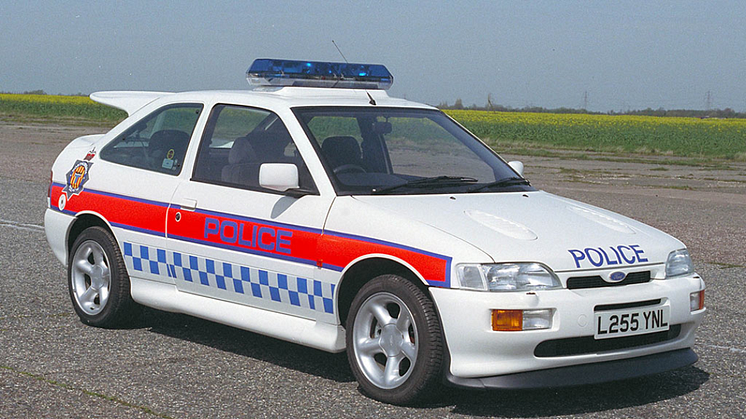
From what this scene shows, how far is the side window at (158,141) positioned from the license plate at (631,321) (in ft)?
9.03

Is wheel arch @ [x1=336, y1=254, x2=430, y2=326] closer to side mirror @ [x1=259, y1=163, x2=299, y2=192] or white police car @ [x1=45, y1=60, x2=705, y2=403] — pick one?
white police car @ [x1=45, y1=60, x2=705, y2=403]

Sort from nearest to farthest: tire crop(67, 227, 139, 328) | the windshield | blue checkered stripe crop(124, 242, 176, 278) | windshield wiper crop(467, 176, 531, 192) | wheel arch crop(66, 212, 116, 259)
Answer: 1. the windshield
2. windshield wiper crop(467, 176, 531, 192)
3. blue checkered stripe crop(124, 242, 176, 278)
4. tire crop(67, 227, 139, 328)
5. wheel arch crop(66, 212, 116, 259)

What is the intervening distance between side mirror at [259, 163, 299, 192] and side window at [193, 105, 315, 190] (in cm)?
22

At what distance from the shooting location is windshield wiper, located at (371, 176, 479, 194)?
529cm

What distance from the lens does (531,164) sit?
3234 centimetres

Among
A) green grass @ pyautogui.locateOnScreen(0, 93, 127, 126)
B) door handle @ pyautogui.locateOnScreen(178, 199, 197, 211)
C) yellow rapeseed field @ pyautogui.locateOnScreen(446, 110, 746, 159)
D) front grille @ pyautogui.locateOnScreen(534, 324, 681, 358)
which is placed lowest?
yellow rapeseed field @ pyautogui.locateOnScreen(446, 110, 746, 159)

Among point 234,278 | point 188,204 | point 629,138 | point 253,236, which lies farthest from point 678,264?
point 629,138

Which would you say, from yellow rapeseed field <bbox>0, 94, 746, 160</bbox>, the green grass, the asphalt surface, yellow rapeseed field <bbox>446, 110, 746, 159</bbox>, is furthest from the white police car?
the green grass

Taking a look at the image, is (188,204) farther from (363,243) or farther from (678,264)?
(678,264)

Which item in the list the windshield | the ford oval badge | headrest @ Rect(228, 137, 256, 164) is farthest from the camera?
headrest @ Rect(228, 137, 256, 164)

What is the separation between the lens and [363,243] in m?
4.89

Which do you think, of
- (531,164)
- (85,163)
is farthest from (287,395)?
(531,164)

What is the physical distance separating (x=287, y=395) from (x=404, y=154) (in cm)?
164

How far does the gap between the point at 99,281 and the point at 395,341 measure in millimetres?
2518
